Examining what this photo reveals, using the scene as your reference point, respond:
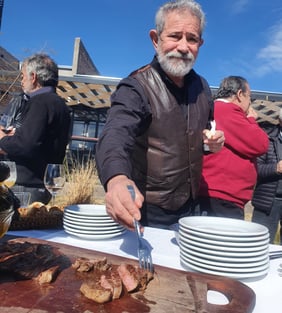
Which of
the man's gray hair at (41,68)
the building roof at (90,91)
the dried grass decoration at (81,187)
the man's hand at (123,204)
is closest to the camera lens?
the man's hand at (123,204)

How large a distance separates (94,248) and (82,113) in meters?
8.26

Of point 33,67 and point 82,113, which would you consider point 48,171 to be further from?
point 82,113

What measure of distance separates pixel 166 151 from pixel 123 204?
2.82 ft

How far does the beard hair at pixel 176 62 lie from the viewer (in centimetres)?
175

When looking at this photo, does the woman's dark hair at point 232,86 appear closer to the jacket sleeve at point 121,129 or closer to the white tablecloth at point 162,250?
the jacket sleeve at point 121,129

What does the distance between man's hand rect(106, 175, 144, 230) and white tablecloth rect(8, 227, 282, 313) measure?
303 mm

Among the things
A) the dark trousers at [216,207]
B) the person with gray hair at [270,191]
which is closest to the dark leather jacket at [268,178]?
the person with gray hair at [270,191]

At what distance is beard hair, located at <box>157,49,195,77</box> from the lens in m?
1.75

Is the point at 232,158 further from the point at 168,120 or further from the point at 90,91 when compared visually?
the point at 90,91

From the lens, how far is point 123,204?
917 mm

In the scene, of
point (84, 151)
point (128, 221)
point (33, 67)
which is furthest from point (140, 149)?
point (84, 151)

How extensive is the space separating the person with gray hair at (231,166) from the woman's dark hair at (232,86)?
229 millimetres

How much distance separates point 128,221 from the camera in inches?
36.2

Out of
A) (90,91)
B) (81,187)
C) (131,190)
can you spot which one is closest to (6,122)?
(131,190)
